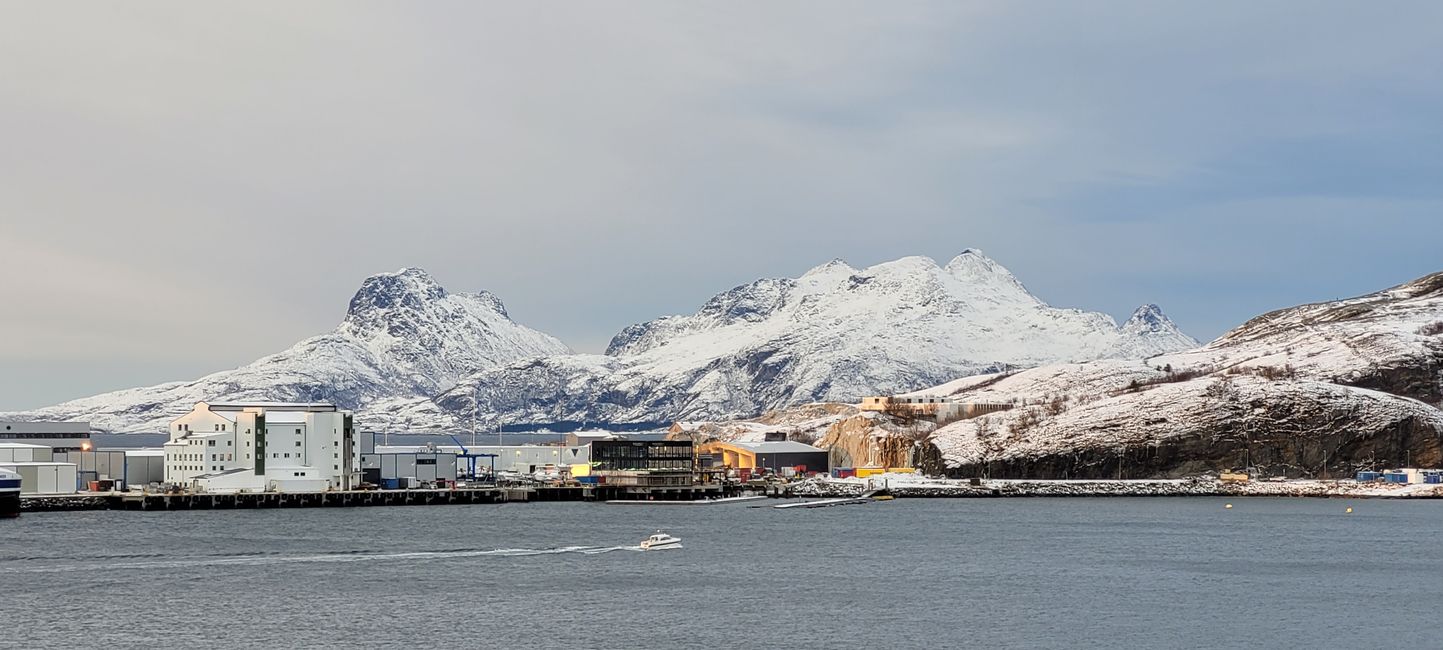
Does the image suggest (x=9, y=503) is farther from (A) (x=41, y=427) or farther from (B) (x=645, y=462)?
(B) (x=645, y=462)

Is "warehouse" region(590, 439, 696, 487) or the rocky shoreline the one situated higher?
"warehouse" region(590, 439, 696, 487)

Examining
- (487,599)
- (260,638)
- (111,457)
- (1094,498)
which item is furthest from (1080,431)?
(260,638)

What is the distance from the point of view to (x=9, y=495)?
5369 inches

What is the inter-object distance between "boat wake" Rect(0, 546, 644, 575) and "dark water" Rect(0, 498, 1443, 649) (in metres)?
0.31

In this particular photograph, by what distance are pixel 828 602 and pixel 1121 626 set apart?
49.0ft

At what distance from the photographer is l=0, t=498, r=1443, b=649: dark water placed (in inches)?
2714

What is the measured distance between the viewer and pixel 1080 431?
190m

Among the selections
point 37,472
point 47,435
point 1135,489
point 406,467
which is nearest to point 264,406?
point 406,467

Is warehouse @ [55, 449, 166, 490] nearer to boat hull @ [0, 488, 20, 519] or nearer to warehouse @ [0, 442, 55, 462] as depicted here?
warehouse @ [0, 442, 55, 462]

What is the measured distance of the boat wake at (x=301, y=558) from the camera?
90.8m

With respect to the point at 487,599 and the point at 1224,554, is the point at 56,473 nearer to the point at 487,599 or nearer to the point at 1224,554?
the point at 487,599

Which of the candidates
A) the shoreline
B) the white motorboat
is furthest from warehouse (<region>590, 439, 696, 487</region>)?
the white motorboat

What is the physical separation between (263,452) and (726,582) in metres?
87.4

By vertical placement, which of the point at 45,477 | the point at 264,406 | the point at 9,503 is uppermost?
the point at 264,406
